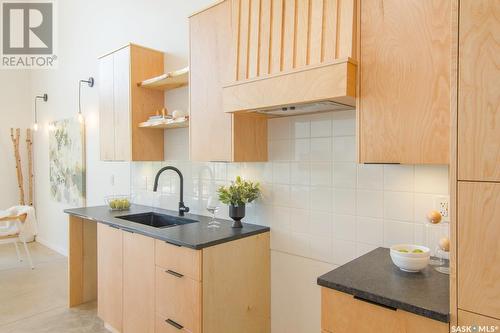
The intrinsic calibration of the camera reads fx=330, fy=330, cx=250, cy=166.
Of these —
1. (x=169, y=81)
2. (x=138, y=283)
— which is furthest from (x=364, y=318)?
(x=169, y=81)

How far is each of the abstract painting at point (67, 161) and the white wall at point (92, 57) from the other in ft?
0.41

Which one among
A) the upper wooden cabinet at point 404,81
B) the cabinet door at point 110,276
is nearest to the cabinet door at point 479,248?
the upper wooden cabinet at point 404,81

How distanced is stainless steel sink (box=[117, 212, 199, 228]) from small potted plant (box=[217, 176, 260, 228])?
1.75ft

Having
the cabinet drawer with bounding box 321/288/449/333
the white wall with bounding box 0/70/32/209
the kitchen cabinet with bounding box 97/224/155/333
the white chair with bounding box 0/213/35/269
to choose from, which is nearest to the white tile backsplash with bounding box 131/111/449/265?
the cabinet drawer with bounding box 321/288/449/333

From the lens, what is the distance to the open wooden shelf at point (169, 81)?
2.58 meters

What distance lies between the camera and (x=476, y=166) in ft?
3.42

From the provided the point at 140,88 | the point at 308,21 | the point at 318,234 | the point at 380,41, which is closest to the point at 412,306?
the point at 318,234

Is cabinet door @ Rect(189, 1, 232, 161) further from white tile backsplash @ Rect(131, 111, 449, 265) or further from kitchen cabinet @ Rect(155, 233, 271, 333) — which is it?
kitchen cabinet @ Rect(155, 233, 271, 333)

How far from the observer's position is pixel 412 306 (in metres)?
1.15

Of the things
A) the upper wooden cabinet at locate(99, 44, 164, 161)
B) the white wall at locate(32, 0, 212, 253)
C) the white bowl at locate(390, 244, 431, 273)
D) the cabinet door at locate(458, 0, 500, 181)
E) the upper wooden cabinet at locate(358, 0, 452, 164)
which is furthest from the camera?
the white wall at locate(32, 0, 212, 253)

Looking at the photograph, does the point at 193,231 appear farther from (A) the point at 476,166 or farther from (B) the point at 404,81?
(A) the point at 476,166

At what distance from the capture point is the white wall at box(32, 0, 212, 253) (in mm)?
3082

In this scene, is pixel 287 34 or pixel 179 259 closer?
pixel 287 34

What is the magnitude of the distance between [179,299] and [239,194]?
752 millimetres
